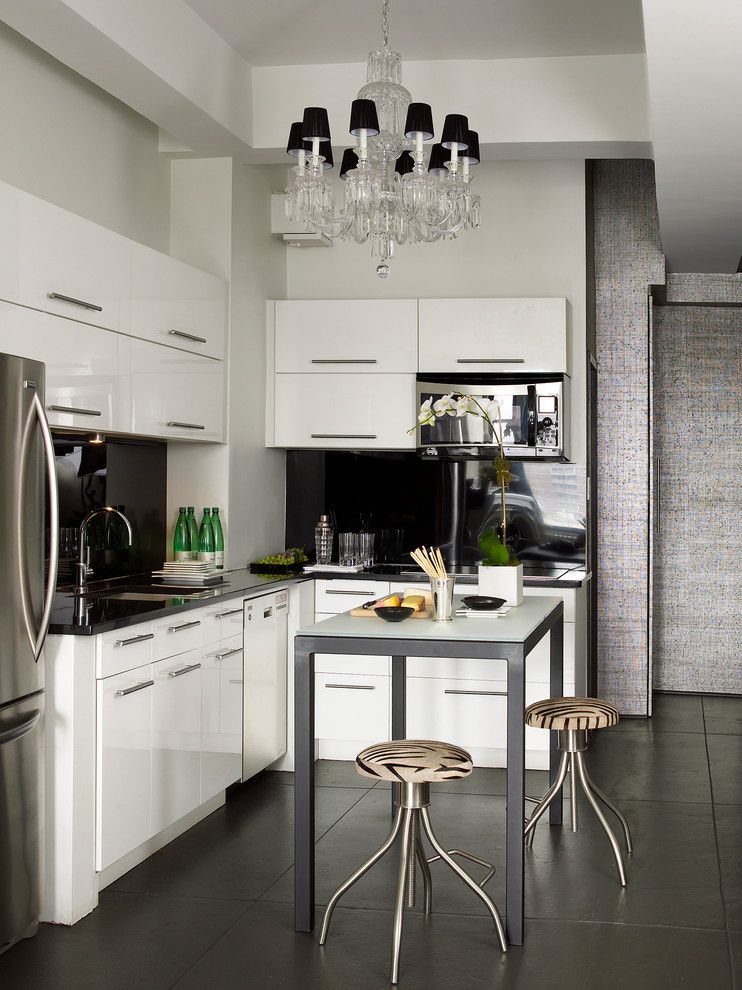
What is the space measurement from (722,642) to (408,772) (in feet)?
15.5

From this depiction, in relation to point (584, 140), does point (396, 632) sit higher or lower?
lower

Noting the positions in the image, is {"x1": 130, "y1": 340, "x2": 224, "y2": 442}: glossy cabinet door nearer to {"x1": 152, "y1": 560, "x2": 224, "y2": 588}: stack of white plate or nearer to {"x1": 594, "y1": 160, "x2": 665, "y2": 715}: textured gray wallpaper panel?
{"x1": 152, "y1": 560, "x2": 224, "y2": 588}: stack of white plate

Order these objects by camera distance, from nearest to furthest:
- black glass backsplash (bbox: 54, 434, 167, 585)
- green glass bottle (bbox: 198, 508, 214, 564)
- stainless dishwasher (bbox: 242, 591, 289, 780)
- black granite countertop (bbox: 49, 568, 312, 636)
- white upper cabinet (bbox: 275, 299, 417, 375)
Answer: black granite countertop (bbox: 49, 568, 312, 636), black glass backsplash (bbox: 54, 434, 167, 585), stainless dishwasher (bbox: 242, 591, 289, 780), green glass bottle (bbox: 198, 508, 214, 564), white upper cabinet (bbox: 275, 299, 417, 375)

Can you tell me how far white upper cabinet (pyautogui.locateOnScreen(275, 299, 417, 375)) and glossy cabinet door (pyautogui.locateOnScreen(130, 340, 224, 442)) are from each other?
26.5 inches

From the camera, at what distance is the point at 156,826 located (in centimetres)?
391

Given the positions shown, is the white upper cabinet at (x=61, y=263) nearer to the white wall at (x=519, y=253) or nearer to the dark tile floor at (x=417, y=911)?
the dark tile floor at (x=417, y=911)

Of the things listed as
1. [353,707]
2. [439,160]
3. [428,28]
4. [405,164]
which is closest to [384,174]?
[439,160]

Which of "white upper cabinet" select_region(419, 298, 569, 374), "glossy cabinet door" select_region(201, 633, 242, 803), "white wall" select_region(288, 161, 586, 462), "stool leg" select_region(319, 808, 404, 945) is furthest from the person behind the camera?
"white wall" select_region(288, 161, 586, 462)

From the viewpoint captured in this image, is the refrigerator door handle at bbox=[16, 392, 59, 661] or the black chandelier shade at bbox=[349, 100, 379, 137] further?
the black chandelier shade at bbox=[349, 100, 379, 137]

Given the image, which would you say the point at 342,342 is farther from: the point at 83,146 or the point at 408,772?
the point at 408,772

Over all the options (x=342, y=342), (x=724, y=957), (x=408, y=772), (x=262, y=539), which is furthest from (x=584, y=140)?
(x=724, y=957)

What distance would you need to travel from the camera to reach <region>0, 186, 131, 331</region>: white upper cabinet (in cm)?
350

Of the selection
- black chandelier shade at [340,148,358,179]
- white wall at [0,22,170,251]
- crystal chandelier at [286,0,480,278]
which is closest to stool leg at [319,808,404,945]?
crystal chandelier at [286,0,480,278]

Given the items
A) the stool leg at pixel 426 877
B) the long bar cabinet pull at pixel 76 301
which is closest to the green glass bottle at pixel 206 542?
the long bar cabinet pull at pixel 76 301
